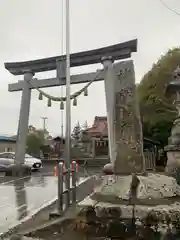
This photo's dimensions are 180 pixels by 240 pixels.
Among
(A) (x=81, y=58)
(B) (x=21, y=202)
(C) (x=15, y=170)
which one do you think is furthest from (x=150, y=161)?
(B) (x=21, y=202)

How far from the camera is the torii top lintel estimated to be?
17.7 metres

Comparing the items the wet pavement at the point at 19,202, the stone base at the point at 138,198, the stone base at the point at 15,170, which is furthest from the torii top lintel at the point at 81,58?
the stone base at the point at 138,198

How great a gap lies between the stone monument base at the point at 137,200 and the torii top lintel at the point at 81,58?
11705mm

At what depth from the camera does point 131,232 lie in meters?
5.95

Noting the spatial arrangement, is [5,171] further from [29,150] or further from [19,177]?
[29,150]

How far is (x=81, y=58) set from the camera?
18.6 meters

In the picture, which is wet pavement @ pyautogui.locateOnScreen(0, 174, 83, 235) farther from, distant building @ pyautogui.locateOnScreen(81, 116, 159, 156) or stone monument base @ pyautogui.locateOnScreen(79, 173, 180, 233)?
distant building @ pyautogui.locateOnScreen(81, 116, 159, 156)

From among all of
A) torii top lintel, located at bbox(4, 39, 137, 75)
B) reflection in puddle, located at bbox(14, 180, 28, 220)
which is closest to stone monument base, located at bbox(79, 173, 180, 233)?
reflection in puddle, located at bbox(14, 180, 28, 220)

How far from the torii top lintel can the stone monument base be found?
1170 cm

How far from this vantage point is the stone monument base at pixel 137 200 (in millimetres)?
5828

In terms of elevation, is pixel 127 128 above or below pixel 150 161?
above

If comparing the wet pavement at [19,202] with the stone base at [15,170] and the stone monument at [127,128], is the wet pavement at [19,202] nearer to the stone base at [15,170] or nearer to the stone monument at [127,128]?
the stone monument at [127,128]

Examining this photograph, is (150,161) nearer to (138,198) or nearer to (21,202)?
(21,202)

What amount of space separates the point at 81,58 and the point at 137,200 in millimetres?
13368
